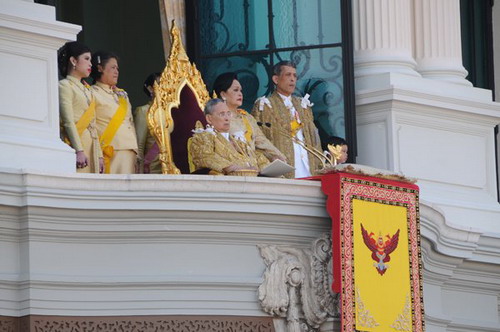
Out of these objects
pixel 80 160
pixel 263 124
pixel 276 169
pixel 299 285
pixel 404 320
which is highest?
pixel 263 124

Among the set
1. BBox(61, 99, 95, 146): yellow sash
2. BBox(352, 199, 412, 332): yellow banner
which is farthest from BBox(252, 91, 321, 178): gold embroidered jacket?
BBox(61, 99, 95, 146): yellow sash

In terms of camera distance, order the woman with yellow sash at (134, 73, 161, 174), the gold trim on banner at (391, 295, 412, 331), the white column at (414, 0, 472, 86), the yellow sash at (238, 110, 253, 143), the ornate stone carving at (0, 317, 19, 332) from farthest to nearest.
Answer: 1. the white column at (414, 0, 472, 86)
2. the woman with yellow sash at (134, 73, 161, 174)
3. the yellow sash at (238, 110, 253, 143)
4. the gold trim on banner at (391, 295, 412, 331)
5. the ornate stone carving at (0, 317, 19, 332)

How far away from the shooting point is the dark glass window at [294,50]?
15406 mm

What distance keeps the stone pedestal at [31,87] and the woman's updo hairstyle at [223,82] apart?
4.59ft

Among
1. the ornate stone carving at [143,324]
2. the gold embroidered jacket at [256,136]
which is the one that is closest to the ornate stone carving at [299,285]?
the ornate stone carving at [143,324]

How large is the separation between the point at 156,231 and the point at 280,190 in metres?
0.88

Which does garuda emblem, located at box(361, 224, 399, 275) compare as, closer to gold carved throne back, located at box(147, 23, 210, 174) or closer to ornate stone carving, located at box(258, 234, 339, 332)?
ornate stone carving, located at box(258, 234, 339, 332)

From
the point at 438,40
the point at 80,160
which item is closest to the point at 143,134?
the point at 80,160

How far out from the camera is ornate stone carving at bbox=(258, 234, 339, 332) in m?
13.2

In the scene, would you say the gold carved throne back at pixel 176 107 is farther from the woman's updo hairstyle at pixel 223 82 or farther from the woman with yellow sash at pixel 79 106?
the woman with yellow sash at pixel 79 106

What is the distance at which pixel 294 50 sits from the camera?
15477 millimetres

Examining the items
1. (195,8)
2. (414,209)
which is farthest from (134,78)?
(414,209)

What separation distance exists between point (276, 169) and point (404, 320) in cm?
136

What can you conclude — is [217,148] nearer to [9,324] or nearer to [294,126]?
[294,126]
